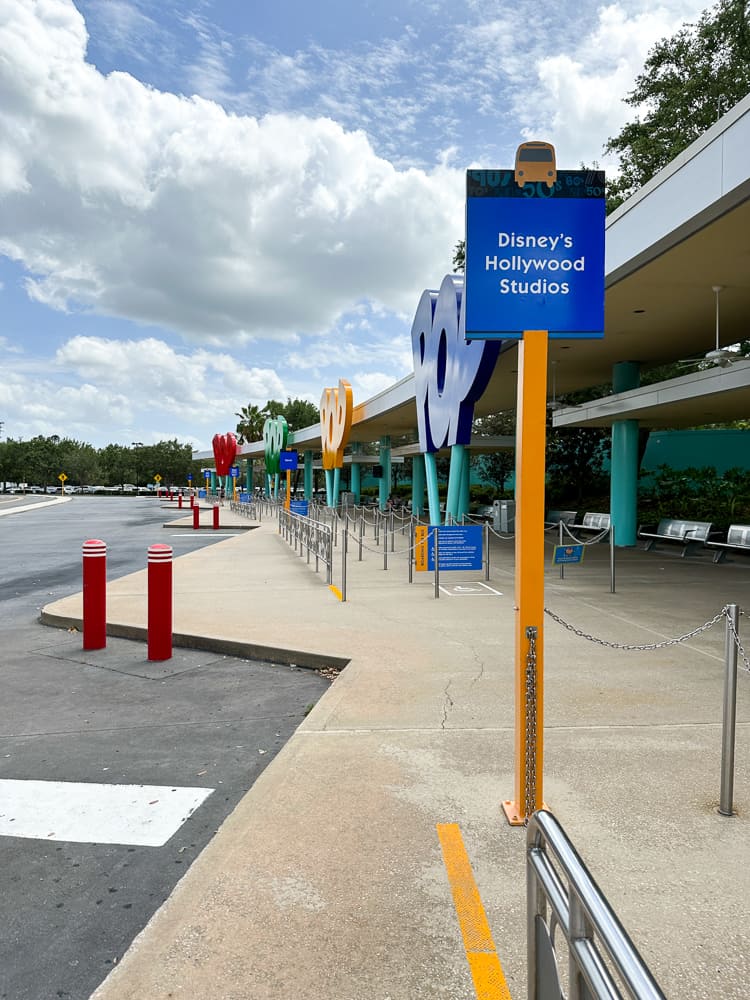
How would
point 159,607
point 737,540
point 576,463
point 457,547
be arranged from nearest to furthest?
point 159,607 < point 457,547 < point 737,540 < point 576,463

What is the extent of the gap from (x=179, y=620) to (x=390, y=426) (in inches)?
1149

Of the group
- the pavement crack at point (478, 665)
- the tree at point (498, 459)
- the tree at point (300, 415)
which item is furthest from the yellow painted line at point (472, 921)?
the tree at point (300, 415)

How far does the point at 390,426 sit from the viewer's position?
38312mm

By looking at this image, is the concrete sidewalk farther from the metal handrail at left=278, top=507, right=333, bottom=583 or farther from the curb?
the metal handrail at left=278, top=507, right=333, bottom=583

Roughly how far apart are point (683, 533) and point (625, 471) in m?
2.74

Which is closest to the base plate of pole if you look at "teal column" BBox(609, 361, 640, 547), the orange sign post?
the orange sign post

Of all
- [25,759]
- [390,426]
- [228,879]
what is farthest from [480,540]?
[390,426]

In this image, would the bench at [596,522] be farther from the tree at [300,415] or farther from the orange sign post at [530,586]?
the tree at [300,415]

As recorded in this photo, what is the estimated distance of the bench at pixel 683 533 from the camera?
58.7ft

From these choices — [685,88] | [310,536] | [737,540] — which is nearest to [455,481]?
[310,536]

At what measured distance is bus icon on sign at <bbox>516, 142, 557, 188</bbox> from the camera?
4105mm

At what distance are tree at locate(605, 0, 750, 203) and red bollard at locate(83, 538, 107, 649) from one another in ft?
79.2

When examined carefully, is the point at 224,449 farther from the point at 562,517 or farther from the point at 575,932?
the point at 575,932

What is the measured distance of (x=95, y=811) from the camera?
4391 millimetres
